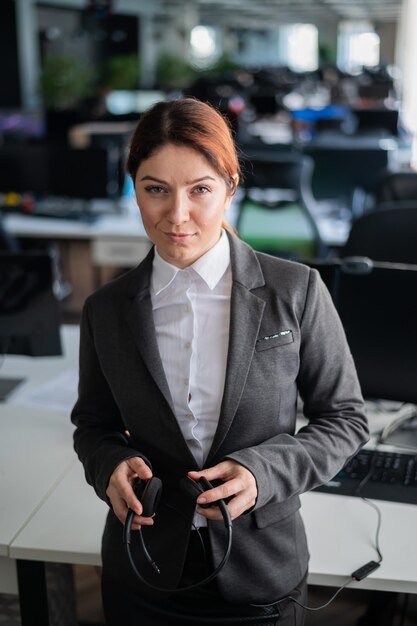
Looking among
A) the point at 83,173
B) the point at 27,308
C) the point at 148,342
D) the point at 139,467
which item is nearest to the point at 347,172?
the point at 83,173

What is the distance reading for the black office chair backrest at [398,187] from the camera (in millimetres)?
3533

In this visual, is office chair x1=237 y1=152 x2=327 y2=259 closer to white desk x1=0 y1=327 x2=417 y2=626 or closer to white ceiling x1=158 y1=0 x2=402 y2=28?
white desk x1=0 y1=327 x2=417 y2=626

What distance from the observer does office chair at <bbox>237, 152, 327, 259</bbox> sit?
3.94m

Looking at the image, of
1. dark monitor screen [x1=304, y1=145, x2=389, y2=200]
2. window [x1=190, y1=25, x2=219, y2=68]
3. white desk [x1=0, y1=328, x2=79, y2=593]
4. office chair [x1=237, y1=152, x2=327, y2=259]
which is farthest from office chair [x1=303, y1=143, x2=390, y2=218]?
window [x1=190, y1=25, x2=219, y2=68]

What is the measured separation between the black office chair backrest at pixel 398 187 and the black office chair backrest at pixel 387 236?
3.37 ft

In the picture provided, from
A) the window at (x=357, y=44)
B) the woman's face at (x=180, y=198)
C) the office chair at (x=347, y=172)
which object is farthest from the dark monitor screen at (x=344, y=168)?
the window at (x=357, y=44)

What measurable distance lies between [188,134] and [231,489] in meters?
0.56

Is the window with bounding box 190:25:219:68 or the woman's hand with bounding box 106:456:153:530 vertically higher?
the window with bounding box 190:25:219:68

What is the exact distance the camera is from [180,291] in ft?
4.17

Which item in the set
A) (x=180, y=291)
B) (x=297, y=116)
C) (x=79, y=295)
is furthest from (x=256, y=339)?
(x=297, y=116)

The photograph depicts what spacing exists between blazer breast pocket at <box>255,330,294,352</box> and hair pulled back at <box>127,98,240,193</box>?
0.26 m

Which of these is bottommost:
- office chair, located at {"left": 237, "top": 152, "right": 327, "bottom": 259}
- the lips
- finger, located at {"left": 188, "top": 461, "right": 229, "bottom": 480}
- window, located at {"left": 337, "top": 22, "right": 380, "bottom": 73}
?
office chair, located at {"left": 237, "top": 152, "right": 327, "bottom": 259}

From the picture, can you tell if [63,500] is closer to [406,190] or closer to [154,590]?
[154,590]

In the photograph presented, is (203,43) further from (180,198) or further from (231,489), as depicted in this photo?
(231,489)
